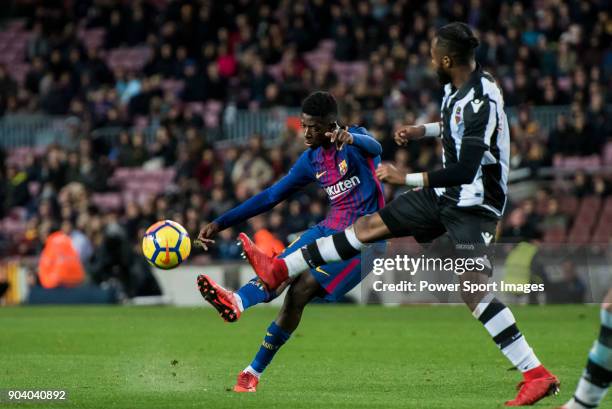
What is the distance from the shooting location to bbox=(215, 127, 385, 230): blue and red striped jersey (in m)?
9.59

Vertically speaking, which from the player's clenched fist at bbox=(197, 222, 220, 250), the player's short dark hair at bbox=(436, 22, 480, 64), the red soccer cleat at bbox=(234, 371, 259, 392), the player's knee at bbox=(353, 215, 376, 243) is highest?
the player's short dark hair at bbox=(436, 22, 480, 64)

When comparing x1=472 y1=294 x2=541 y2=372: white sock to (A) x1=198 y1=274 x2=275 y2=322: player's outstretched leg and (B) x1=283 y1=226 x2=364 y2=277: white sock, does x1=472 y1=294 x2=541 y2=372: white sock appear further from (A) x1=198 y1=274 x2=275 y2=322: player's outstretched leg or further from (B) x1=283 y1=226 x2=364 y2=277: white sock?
(A) x1=198 y1=274 x2=275 y2=322: player's outstretched leg

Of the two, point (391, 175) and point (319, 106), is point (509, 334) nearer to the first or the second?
point (391, 175)

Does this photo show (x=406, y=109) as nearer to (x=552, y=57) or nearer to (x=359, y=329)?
(x=552, y=57)

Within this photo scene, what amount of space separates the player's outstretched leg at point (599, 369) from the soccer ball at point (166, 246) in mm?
4726

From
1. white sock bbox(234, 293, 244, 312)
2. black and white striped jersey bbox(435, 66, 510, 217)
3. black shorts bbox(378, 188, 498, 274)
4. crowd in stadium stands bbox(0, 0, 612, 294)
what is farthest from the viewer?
crowd in stadium stands bbox(0, 0, 612, 294)

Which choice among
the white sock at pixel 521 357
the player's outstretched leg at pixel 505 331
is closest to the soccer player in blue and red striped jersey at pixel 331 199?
the player's outstretched leg at pixel 505 331

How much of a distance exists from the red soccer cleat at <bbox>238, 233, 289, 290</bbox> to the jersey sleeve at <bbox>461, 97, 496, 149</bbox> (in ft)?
5.01

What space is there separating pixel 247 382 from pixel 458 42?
2.98 meters

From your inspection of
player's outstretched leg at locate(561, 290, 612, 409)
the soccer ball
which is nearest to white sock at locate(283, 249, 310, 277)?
the soccer ball

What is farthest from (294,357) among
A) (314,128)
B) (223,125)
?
(223,125)

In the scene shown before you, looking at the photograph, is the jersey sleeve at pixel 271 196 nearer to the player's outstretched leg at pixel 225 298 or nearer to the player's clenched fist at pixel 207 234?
the player's clenched fist at pixel 207 234

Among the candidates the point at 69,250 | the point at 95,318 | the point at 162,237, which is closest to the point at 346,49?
the point at 69,250

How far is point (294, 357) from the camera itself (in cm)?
1209
